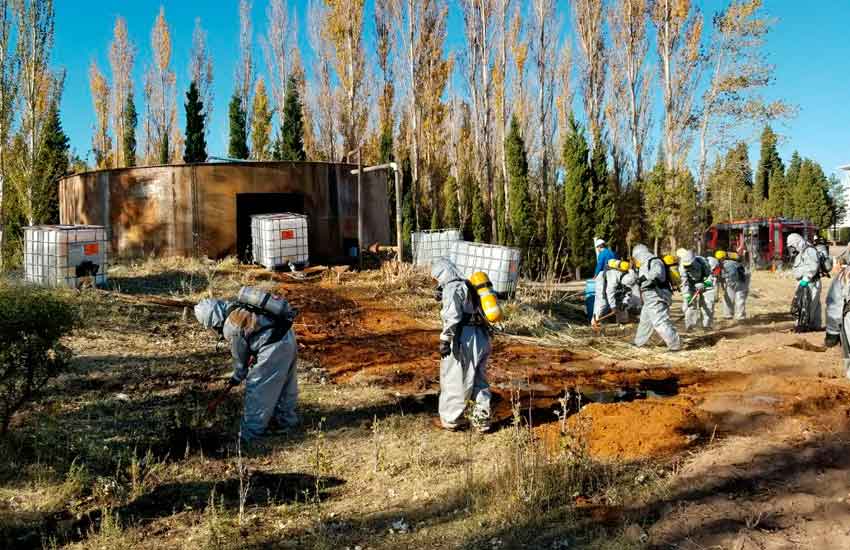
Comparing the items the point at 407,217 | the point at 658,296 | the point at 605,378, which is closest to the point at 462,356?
the point at 605,378

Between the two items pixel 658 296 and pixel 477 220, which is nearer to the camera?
pixel 658 296

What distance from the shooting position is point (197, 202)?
1694 centimetres

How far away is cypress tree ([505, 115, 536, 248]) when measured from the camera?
26141 millimetres

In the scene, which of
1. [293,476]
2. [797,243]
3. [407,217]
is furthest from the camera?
[407,217]

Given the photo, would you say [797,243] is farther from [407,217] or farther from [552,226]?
[407,217]

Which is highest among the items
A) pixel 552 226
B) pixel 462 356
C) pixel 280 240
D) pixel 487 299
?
pixel 552 226

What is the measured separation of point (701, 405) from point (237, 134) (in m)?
31.4

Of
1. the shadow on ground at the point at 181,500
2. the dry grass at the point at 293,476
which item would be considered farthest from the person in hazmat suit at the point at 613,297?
the shadow on ground at the point at 181,500

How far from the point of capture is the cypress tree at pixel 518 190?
2614 centimetres

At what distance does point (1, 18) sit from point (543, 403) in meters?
16.8

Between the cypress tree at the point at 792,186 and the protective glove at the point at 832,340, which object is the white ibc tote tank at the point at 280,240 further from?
the cypress tree at the point at 792,186


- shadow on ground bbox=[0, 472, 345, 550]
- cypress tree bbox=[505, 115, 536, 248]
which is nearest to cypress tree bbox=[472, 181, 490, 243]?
cypress tree bbox=[505, 115, 536, 248]

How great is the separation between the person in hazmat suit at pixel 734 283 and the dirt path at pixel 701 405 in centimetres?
93

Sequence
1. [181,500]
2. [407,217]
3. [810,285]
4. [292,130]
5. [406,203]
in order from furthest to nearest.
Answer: [292,130]
[406,203]
[407,217]
[810,285]
[181,500]
